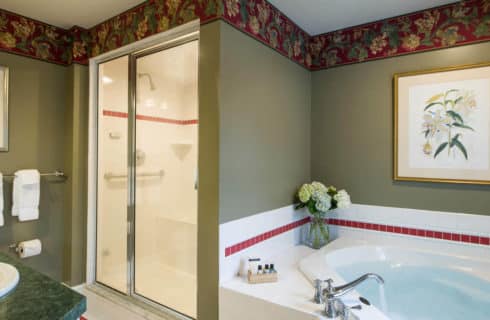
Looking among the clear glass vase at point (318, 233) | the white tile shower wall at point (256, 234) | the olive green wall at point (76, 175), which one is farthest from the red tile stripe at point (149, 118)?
the clear glass vase at point (318, 233)

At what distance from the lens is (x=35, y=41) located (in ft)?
8.14

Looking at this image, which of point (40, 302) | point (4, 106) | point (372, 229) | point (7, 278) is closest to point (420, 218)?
point (372, 229)

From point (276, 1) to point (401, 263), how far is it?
214cm

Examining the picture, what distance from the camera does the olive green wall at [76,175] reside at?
2.61 meters

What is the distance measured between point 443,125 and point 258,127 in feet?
4.53

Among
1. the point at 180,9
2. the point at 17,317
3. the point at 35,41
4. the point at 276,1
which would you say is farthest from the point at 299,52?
the point at 17,317

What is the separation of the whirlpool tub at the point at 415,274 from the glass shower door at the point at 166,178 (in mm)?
1196

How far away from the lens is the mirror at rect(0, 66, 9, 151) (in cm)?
230

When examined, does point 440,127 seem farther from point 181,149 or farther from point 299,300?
point 181,149

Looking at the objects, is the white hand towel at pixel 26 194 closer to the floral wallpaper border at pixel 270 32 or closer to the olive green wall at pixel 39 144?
the olive green wall at pixel 39 144

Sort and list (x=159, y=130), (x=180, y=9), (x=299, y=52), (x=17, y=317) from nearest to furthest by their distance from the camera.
A: 1. (x=17, y=317)
2. (x=180, y=9)
3. (x=299, y=52)
4. (x=159, y=130)

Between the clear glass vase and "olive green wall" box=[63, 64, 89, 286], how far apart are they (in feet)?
6.51

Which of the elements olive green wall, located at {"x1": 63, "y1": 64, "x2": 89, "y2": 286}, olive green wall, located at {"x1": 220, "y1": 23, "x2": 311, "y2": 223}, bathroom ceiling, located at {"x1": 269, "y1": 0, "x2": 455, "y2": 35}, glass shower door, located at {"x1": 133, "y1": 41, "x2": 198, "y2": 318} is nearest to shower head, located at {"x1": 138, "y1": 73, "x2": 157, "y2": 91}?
glass shower door, located at {"x1": 133, "y1": 41, "x2": 198, "y2": 318}

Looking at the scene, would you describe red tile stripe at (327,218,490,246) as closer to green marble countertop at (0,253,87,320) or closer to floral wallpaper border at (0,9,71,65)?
green marble countertop at (0,253,87,320)
